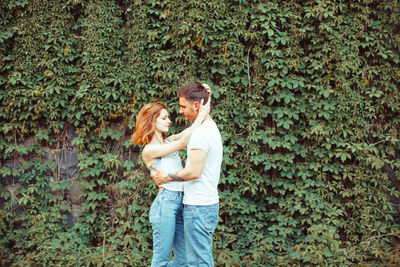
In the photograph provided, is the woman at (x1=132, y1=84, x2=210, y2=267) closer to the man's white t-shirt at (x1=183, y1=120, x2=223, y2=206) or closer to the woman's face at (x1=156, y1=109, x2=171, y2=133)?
the woman's face at (x1=156, y1=109, x2=171, y2=133)

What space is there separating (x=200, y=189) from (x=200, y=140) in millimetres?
350

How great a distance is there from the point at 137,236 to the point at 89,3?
317 cm

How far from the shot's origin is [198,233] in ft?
7.13

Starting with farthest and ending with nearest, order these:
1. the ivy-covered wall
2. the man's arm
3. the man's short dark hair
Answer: the ivy-covered wall → the man's short dark hair → the man's arm

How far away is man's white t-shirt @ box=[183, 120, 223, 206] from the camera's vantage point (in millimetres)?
2160

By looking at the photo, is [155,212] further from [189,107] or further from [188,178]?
[189,107]

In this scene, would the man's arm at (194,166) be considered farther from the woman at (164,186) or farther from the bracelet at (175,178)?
the woman at (164,186)

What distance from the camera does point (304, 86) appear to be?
160 inches

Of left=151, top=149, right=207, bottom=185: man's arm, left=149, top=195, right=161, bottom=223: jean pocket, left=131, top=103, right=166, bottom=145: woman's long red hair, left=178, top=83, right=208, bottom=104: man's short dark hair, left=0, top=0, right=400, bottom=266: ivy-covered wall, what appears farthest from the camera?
left=0, top=0, right=400, bottom=266: ivy-covered wall

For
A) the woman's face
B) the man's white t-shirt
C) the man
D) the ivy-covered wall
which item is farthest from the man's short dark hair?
the ivy-covered wall

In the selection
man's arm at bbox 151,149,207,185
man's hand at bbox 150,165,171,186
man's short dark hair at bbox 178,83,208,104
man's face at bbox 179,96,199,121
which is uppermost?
man's short dark hair at bbox 178,83,208,104

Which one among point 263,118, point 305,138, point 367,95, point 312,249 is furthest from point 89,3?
point 312,249

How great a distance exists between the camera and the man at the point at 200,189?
2139mm

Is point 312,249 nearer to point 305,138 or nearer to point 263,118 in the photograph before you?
point 305,138
